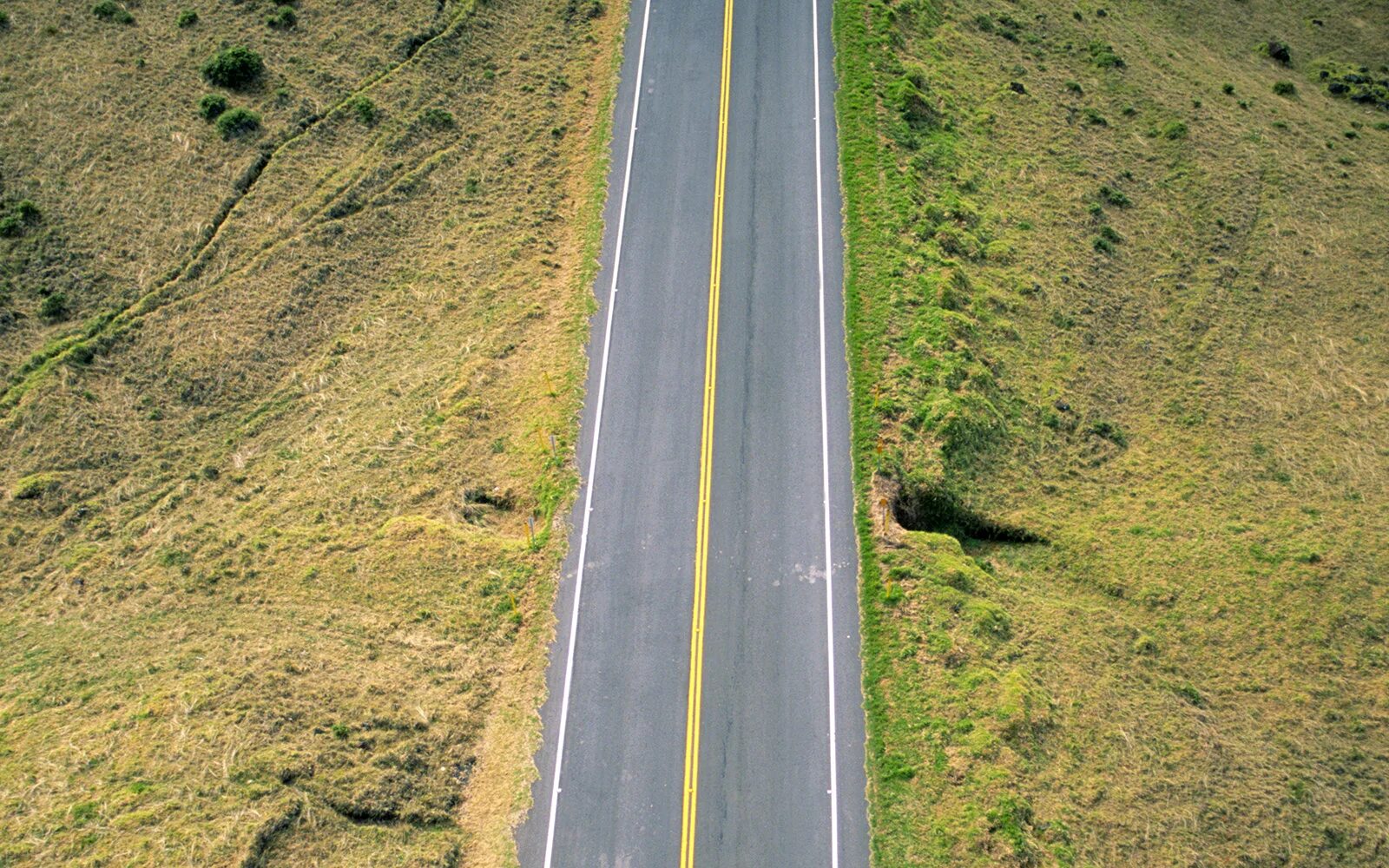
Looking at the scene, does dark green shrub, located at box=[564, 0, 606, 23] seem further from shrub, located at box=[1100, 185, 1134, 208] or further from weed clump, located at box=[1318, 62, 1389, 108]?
weed clump, located at box=[1318, 62, 1389, 108]

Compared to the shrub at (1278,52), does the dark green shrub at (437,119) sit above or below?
above

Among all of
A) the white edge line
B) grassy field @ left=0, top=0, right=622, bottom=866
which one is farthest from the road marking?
the white edge line

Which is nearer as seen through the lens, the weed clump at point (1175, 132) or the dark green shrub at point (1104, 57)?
the weed clump at point (1175, 132)

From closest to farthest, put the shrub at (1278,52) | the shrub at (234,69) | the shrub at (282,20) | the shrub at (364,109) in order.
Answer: the shrub at (234,69) < the shrub at (364,109) < the shrub at (282,20) < the shrub at (1278,52)

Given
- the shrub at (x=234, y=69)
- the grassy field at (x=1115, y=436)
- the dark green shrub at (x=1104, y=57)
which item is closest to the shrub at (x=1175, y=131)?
the grassy field at (x=1115, y=436)

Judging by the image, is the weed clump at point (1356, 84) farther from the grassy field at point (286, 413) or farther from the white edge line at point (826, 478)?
the grassy field at point (286, 413)
